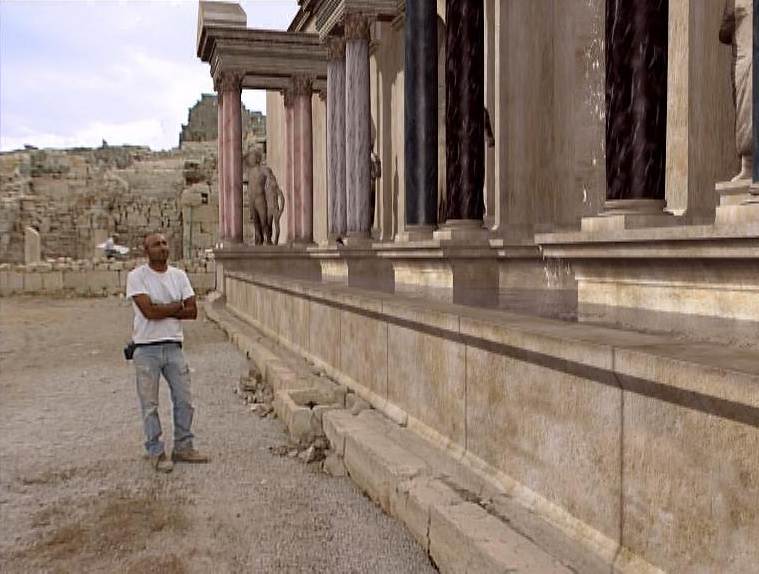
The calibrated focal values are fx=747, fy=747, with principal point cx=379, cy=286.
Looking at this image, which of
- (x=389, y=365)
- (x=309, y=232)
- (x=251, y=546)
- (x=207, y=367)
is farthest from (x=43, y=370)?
(x=309, y=232)

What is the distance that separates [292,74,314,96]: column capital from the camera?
69.2 feet

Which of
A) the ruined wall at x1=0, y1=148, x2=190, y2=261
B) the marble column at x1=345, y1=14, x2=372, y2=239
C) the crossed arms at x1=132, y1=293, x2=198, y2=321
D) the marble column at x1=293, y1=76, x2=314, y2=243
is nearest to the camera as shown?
the crossed arms at x1=132, y1=293, x2=198, y2=321

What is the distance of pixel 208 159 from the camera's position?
4188 cm

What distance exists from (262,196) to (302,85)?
3.67 m

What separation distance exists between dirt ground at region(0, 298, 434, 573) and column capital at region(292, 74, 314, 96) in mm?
13829

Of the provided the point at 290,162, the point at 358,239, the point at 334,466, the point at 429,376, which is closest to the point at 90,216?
the point at 290,162

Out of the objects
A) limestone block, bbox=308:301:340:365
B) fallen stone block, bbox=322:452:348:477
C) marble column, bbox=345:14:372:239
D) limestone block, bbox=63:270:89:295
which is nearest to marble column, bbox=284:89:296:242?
marble column, bbox=345:14:372:239

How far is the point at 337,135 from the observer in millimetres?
16484

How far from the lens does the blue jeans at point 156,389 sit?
5863mm

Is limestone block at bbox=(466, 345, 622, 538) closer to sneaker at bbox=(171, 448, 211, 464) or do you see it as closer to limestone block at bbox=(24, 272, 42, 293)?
sneaker at bbox=(171, 448, 211, 464)

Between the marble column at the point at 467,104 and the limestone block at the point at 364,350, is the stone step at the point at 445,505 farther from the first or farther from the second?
the marble column at the point at 467,104

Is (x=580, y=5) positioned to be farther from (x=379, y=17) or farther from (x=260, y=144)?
(x=260, y=144)

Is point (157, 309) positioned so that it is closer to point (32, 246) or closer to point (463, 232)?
point (463, 232)

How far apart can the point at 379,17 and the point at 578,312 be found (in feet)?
34.6
